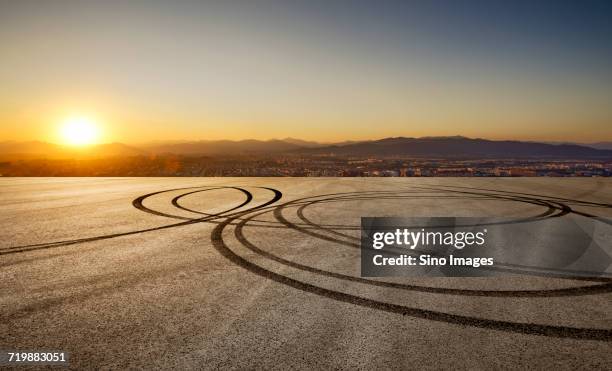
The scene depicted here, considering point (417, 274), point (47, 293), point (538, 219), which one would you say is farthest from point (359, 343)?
point (538, 219)

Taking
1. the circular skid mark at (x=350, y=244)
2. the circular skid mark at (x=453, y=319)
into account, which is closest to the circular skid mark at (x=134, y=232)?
the circular skid mark at (x=350, y=244)

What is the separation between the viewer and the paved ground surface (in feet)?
14.0

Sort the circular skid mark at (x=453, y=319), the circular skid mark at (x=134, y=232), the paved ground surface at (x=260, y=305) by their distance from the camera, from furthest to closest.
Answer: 1. the circular skid mark at (x=134, y=232)
2. the circular skid mark at (x=453, y=319)
3. the paved ground surface at (x=260, y=305)

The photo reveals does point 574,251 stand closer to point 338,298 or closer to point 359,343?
point 338,298

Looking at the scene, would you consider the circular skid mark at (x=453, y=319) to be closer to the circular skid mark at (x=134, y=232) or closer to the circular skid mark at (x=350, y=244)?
the circular skid mark at (x=350, y=244)

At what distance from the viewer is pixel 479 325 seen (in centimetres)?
496

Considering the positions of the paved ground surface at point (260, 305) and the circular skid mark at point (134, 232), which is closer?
the paved ground surface at point (260, 305)

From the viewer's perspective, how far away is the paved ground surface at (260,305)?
427cm

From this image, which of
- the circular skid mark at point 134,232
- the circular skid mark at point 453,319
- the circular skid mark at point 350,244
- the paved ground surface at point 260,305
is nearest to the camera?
the paved ground surface at point 260,305

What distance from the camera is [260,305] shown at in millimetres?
5570

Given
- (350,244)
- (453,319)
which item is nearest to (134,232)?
(350,244)

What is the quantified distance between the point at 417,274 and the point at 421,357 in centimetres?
295

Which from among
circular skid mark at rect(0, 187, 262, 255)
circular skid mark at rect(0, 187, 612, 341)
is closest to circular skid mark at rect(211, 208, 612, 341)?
circular skid mark at rect(0, 187, 612, 341)

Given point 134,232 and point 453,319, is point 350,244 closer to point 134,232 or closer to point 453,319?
point 453,319
